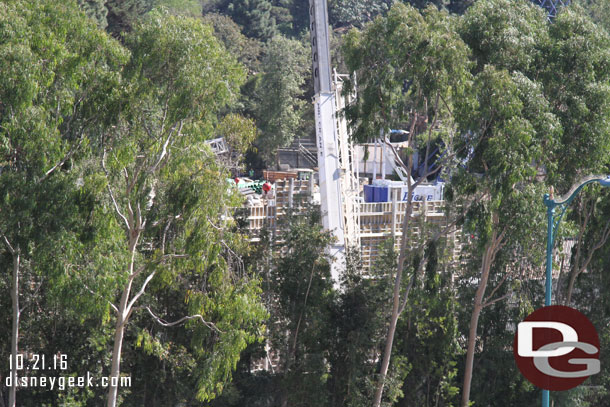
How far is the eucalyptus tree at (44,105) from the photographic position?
12.8 m

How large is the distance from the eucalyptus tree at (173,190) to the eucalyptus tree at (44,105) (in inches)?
18.6

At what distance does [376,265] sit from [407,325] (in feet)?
5.89

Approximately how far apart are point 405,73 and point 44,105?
24.0ft

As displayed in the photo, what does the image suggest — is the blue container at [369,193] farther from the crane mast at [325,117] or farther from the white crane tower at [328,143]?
the crane mast at [325,117]

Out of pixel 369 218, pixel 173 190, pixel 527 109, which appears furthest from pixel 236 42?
pixel 173 190

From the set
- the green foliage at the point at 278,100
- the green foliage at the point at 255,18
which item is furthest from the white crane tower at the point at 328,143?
the green foliage at the point at 255,18

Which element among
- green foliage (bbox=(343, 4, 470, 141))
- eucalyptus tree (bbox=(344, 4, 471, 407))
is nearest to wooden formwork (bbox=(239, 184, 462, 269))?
eucalyptus tree (bbox=(344, 4, 471, 407))

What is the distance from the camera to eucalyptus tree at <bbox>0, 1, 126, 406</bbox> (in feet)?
42.0

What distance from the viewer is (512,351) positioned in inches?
794

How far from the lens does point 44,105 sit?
13.6m

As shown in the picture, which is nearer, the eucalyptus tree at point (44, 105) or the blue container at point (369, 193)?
the eucalyptus tree at point (44, 105)

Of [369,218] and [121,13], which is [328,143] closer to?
[369,218]

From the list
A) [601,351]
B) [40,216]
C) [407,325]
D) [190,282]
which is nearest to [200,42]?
[40,216]

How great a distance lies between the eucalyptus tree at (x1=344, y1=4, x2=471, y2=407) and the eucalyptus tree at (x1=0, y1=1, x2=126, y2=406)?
5446 mm
